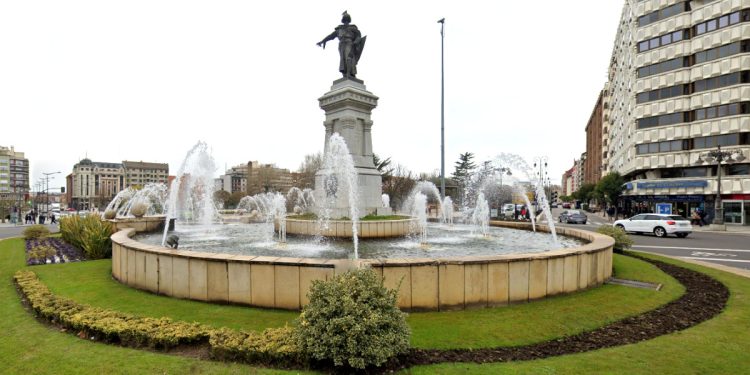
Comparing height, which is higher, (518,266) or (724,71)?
(724,71)

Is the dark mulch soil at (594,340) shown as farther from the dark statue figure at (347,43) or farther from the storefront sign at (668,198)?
the storefront sign at (668,198)

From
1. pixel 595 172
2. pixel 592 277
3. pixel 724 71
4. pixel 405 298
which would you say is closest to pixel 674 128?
pixel 724 71

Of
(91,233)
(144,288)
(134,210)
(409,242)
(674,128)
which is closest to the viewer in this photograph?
(144,288)

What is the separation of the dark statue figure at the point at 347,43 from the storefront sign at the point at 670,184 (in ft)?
127

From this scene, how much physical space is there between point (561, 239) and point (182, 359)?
13.5 metres

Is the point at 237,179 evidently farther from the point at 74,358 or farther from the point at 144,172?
the point at 74,358

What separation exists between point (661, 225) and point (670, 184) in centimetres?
2242

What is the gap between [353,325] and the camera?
170 inches

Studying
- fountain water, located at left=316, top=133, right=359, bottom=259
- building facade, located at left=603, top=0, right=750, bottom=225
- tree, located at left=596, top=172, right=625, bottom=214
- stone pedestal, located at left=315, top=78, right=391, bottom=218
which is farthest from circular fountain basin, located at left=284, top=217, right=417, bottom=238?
tree, located at left=596, top=172, right=625, bottom=214

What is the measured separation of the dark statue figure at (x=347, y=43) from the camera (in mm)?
19578

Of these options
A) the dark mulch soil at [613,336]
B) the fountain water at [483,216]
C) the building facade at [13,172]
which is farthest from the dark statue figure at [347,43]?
the building facade at [13,172]

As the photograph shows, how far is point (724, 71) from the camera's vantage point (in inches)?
1436

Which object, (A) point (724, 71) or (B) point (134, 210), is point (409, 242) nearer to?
(B) point (134, 210)

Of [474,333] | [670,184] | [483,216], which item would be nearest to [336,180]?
[483,216]
